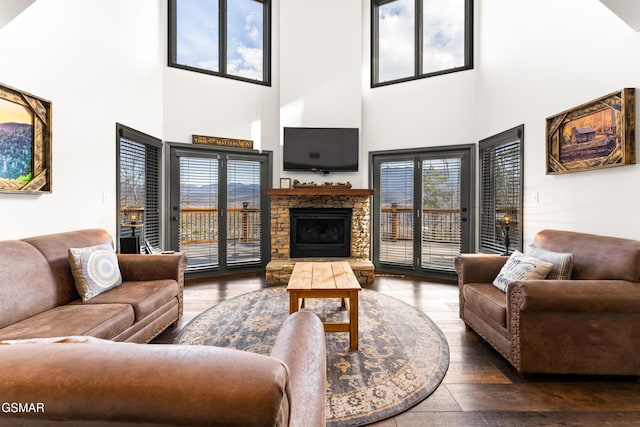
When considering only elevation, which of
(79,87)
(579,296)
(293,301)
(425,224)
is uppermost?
(79,87)

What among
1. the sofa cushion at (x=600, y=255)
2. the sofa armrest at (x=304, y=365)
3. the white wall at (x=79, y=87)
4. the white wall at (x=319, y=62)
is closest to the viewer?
the sofa armrest at (x=304, y=365)

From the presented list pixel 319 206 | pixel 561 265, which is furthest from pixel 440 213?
pixel 561 265

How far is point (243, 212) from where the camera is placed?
5.24 m

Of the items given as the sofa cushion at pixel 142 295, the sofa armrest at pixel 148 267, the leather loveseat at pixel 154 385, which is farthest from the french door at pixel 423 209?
the leather loveseat at pixel 154 385

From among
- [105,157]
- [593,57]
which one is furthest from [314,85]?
[593,57]

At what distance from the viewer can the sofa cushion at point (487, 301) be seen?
2346 mm

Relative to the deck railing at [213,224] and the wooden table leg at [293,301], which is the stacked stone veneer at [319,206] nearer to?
the deck railing at [213,224]

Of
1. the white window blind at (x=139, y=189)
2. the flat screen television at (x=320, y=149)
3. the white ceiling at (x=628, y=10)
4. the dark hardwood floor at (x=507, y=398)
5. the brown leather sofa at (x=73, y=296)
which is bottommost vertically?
the dark hardwood floor at (x=507, y=398)

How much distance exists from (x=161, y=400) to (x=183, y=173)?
183 inches

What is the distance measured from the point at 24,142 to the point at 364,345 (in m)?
3.26

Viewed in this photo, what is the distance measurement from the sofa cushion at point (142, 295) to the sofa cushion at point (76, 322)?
0.09m

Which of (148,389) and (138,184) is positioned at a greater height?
(138,184)

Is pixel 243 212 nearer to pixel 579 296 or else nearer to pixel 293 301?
pixel 293 301

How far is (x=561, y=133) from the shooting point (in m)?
3.05
